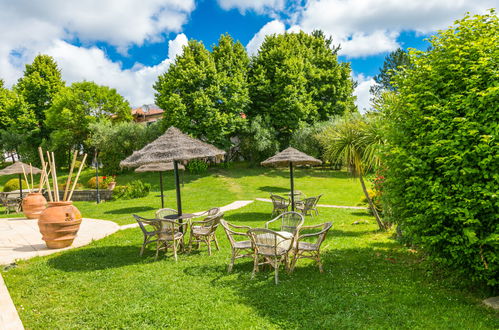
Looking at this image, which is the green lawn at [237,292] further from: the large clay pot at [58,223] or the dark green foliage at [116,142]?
the dark green foliage at [116,142]

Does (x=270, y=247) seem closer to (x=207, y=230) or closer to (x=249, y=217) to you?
(x=207, y=230)

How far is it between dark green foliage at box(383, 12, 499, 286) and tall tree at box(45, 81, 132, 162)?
32955 mm

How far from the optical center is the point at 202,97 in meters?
25.7

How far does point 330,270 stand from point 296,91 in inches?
950

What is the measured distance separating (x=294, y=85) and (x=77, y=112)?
21.8 meters

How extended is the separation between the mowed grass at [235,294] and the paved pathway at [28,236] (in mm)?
910

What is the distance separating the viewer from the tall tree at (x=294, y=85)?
28.9 metres

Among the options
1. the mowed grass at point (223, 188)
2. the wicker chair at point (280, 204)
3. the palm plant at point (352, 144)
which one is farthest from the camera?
the mowed grass at point (223, 188)

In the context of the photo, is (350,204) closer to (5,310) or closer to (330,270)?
(330,270)

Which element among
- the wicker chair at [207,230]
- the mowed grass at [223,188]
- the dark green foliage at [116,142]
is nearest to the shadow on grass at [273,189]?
the mowed grass at [223,188]

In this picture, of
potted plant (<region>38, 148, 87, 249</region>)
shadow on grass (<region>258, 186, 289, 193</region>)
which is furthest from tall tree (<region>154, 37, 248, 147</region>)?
potted plant (<region>38, 148, 87, 249</region>)

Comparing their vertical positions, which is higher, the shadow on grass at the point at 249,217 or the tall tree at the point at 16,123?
the tall tree at the point at 16,123

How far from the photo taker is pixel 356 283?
5359 millimetres

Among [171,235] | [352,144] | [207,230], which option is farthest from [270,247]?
[352,144]
